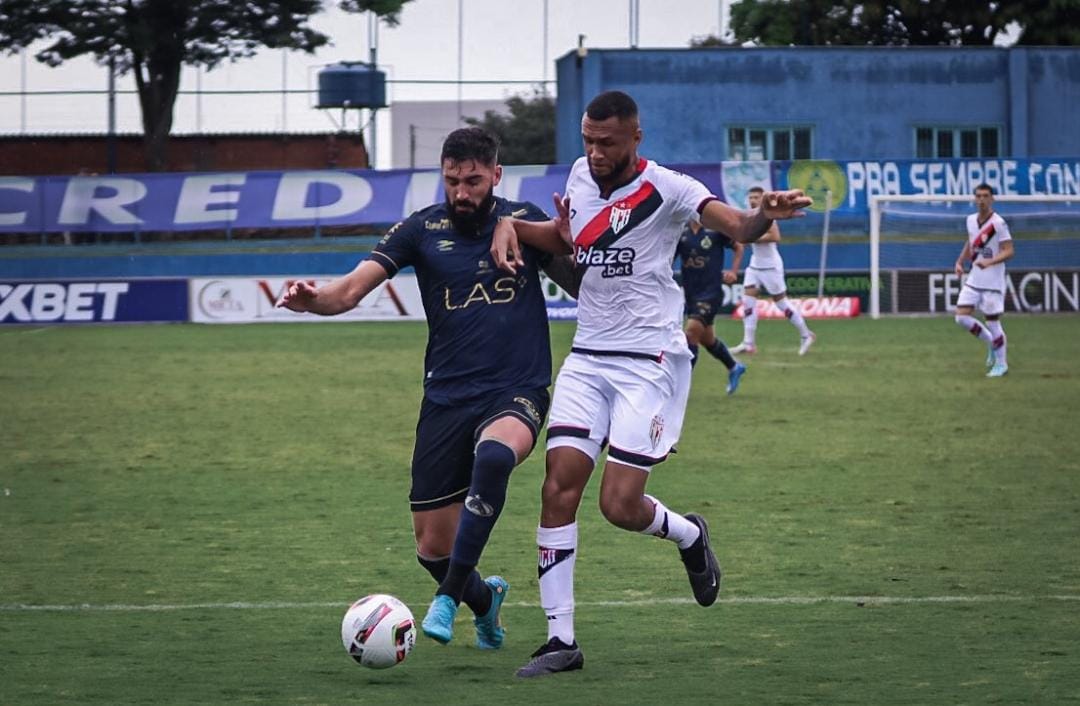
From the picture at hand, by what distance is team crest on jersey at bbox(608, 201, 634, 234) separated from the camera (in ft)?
22.6

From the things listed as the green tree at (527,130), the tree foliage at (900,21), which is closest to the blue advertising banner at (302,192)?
the tree foliage at (900,21)

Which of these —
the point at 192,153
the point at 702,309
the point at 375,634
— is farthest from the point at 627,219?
the point at 192,153

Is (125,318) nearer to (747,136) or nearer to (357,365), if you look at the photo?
(357,365)

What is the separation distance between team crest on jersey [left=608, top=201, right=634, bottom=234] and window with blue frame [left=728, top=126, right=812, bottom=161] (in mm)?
35006

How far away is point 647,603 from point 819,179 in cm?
2824

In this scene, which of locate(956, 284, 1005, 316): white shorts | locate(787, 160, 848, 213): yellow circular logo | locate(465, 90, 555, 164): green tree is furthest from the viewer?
locate(465, 90, 555, 164): green tree

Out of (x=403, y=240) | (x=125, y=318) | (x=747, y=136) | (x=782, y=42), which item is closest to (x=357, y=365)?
(x=125, y=318)

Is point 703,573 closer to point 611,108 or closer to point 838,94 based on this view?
point 611,108

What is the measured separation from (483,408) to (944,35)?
148 ft

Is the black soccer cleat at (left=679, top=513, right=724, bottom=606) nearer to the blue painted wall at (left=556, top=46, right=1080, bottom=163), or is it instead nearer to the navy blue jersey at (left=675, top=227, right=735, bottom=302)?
the navy blue jersey at (left=675, top=227, right=735, bottom=302)

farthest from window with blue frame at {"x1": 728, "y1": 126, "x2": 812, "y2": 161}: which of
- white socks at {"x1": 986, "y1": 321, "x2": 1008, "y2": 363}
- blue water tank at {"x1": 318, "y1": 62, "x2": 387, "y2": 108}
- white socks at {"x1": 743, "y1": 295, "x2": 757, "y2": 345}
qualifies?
white socks at {"x1": 986, "y1": 321, "x2": 1008, "y2": 363}

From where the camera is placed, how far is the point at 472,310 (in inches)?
271

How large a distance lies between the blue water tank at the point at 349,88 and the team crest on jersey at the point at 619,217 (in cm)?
3333

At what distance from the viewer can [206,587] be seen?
8359 mm
